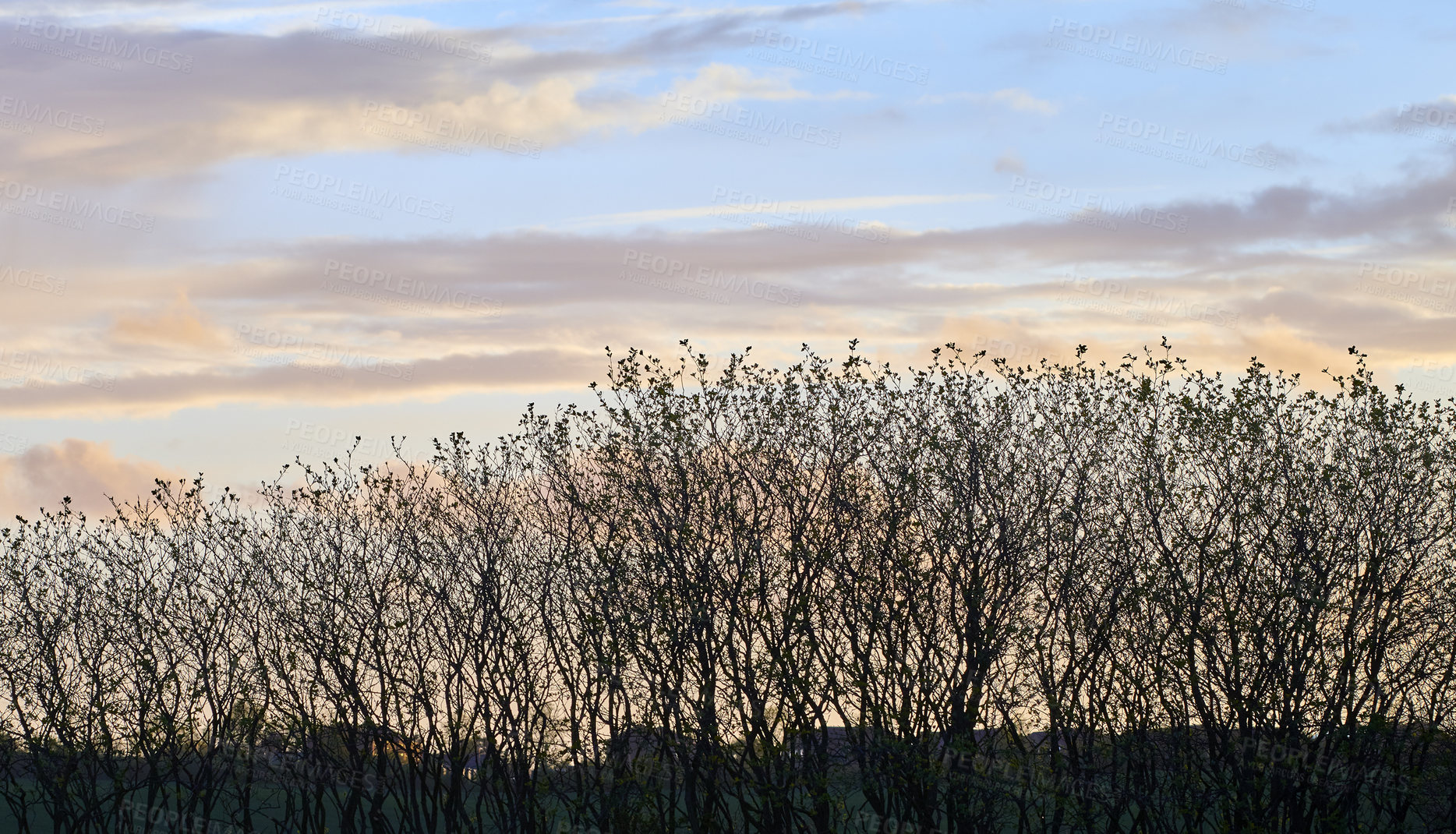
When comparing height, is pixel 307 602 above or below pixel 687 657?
Answer: above

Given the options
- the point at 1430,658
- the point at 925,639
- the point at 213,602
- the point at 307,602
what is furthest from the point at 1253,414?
the point at 213,602

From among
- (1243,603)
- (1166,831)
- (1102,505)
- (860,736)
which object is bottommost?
(1166,831)

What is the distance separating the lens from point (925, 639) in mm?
29594

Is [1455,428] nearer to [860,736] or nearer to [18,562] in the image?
[860,736]

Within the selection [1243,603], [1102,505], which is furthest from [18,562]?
[1243,603]

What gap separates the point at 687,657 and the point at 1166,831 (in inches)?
443

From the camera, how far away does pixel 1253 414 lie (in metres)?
28.3

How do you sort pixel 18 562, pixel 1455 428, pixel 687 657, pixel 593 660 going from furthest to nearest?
pixel 18 562, pixel 593 660, pixel 687 657, pixel 1455 428

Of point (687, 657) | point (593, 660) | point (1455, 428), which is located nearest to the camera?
point (1455, 428)

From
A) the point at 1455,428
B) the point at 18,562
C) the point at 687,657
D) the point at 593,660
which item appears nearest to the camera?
the point at 1455,428

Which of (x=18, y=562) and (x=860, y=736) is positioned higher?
(x=18, y=562)

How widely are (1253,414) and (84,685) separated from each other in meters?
31.4

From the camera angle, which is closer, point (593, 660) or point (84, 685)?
point (593, 660)

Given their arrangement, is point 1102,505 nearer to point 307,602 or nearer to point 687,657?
point 687,657
